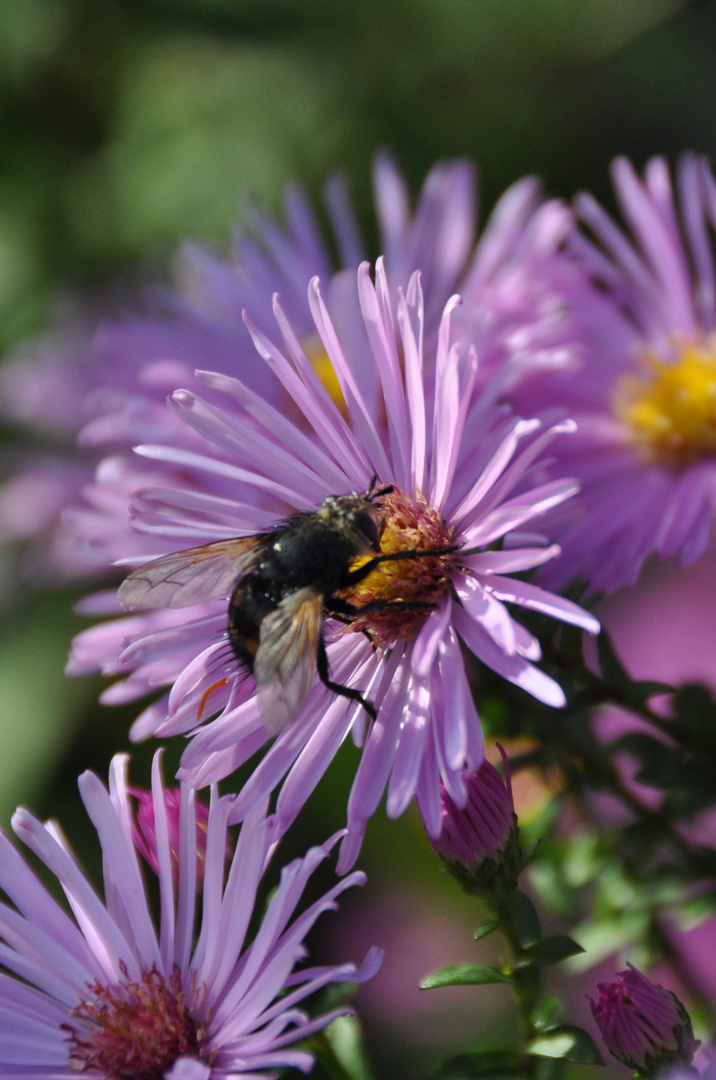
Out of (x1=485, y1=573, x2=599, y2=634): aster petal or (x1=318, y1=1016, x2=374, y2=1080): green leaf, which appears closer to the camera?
(x1=485, y1=573, x2=599, y2=634): aster petal

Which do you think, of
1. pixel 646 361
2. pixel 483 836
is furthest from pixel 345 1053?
pixel 646 361

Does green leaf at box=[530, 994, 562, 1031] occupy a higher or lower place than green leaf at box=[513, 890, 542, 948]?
lower

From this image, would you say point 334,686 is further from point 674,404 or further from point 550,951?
point 674,404

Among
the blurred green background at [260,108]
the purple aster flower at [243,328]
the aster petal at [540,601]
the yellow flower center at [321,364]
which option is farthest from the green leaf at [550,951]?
the blurred green background at [260,108]

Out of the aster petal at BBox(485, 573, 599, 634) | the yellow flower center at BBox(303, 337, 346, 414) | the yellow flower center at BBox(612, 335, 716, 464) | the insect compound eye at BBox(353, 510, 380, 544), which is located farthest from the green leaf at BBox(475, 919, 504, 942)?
the yellow flower center at BBox(303, 337, 346, 414)

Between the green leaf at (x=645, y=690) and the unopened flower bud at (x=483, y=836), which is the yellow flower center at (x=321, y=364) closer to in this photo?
the green leaf at (x=645, y=690)

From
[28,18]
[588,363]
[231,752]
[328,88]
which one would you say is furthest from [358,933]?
[28,18]

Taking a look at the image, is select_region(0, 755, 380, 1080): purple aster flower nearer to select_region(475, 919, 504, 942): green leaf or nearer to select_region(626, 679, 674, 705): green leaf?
select_region(475, 919, 504, 942): green leaf
